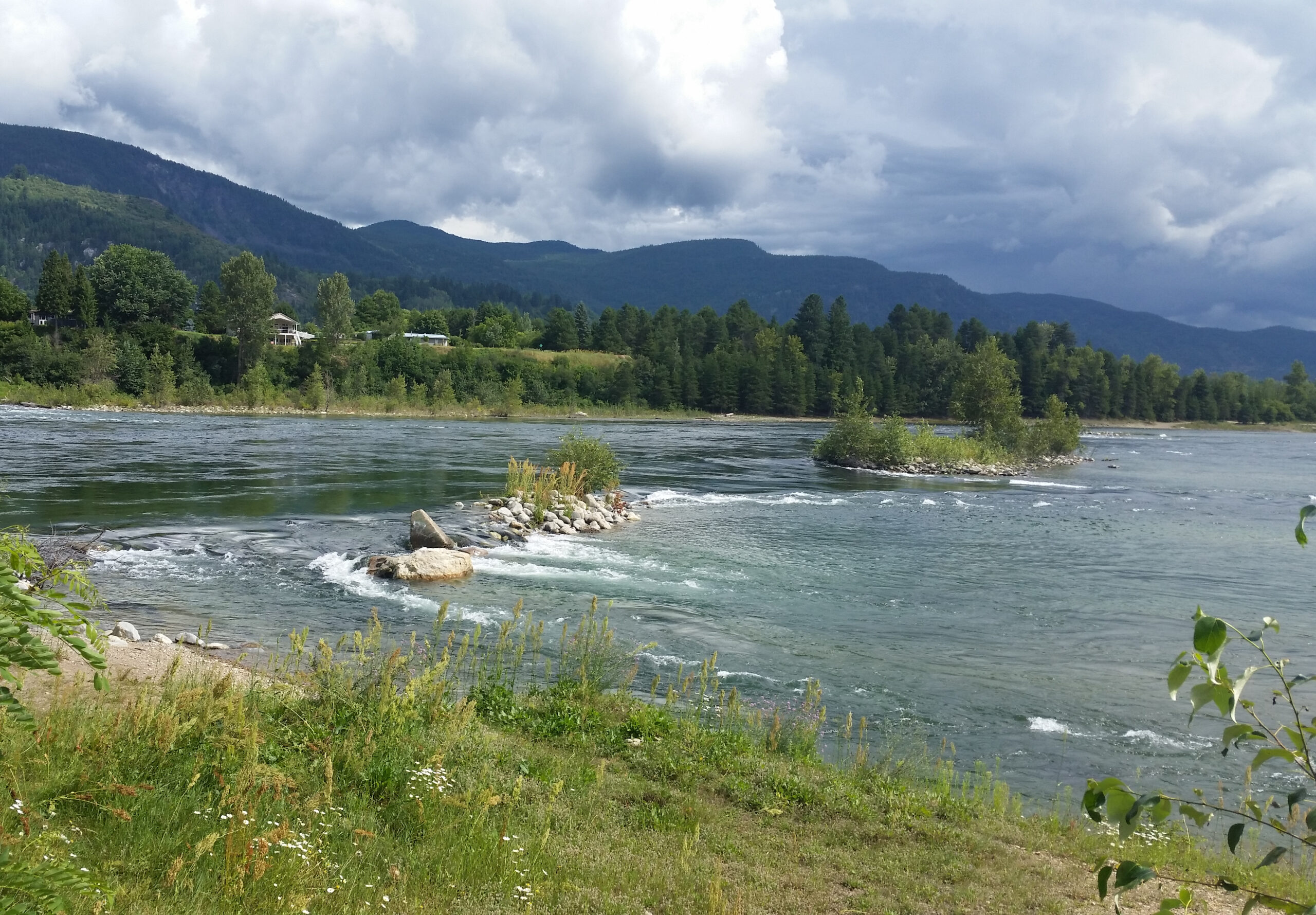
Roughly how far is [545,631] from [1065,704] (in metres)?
8.02

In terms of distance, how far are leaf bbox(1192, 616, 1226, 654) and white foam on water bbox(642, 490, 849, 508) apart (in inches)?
1252

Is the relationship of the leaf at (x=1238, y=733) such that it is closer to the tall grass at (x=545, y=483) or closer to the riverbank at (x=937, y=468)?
the tall grass at (x=545, y=483)

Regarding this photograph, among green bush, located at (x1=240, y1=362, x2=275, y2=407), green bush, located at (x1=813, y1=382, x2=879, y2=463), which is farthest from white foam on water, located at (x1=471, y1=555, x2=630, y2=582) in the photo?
green bush, located at (x1=240, y1=362, x2=275, y2=407)

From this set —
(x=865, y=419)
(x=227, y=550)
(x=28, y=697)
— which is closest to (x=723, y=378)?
(x=865, y=419)

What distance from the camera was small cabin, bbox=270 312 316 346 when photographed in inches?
5881

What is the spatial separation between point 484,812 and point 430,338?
6898 inches

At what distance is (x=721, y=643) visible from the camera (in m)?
15.4

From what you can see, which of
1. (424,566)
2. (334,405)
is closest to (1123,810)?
(424,566)

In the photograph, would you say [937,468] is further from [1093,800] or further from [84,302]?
[84,302]

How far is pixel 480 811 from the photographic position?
259 inches

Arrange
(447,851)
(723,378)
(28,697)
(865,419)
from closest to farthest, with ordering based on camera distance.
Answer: (447,851), (28,697), (865,419), (723,378)

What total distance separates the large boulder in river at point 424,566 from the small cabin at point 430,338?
137 m

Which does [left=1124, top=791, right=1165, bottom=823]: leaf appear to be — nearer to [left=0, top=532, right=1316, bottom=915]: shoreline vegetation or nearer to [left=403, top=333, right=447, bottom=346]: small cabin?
[left=0, top=532, right=1316, bottom=915]: shoreline vegetation

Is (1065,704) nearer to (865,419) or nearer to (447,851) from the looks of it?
(447,851)
